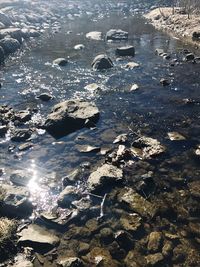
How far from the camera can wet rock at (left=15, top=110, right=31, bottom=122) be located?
74.4ft

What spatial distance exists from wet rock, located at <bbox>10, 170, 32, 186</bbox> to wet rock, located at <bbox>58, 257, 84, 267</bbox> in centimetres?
523

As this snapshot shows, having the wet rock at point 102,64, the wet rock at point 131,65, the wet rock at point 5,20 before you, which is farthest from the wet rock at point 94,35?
the wet rock at point 131,65

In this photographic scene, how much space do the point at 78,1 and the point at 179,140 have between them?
7366 centimetres

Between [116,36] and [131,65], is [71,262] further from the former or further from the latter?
[116,36]

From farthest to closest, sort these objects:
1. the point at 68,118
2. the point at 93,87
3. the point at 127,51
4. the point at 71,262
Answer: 1. the point at 127,51
2. the point at 93,87
3. the point at 68,118
4. the point at 71,262

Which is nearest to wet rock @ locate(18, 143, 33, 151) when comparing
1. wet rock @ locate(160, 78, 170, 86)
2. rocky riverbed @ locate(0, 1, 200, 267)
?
rocky riverbed @ locate(0, 1, 200, 267)

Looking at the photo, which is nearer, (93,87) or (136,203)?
(136,203)

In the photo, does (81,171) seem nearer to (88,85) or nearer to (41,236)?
(41,236)

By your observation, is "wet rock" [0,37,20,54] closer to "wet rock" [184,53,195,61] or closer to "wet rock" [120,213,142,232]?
"wet rock" [184,53,195,61]

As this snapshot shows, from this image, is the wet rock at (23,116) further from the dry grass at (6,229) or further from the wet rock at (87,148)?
the dry grass at (6,229)

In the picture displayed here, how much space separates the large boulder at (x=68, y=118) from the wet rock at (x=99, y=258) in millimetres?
9662

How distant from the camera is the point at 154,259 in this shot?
40.2ft

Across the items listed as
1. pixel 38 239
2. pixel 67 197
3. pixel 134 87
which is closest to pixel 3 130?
pixel 67 197

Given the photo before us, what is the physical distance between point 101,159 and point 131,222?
16.5 ft
